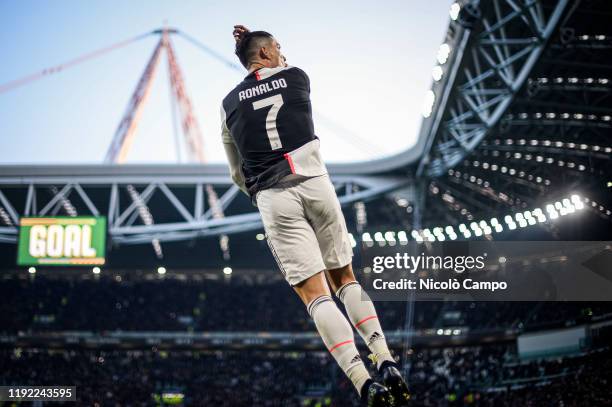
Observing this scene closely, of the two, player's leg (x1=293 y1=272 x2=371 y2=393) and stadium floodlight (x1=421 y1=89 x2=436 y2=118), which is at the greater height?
stadium floodlight (x1=421 y1=89 x2=436 y2=118)

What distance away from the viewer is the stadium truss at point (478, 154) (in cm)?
1469

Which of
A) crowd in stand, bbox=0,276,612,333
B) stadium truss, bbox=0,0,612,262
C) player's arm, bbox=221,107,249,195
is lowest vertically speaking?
player's arm, bbox=221,107,249,195

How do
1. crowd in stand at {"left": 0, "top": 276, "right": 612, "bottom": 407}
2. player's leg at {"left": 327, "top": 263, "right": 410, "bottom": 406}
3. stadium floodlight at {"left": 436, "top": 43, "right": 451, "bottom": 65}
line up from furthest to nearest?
1. crowd in stand at {"left": 0, "top": 276, "right": 612, "bottom": 407}
2. stadium floodlight at {"left": 436, "top": 43, "right": 451, "bottom": 65}
3. player's leg at {"left": 327, "top": 263, "right": 410, "bottom": 406}

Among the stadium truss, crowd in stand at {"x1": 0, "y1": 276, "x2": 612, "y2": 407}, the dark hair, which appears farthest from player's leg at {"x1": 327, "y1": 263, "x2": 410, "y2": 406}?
crowd in stand at {"x1": 0, "y1": 276, "x2": 612, "y2": 407}

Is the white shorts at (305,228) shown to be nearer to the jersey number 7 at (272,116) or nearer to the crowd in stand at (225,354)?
the jersey number 7 at (272,116)

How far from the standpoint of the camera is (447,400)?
25.9 metres

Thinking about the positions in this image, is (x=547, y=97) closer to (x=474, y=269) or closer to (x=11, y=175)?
(x=474, y=269)

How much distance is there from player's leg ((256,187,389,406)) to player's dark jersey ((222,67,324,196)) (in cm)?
14

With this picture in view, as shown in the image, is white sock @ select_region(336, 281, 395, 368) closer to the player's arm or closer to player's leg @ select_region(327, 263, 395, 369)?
player's leg @ select_region(327, 263, 395, 369)

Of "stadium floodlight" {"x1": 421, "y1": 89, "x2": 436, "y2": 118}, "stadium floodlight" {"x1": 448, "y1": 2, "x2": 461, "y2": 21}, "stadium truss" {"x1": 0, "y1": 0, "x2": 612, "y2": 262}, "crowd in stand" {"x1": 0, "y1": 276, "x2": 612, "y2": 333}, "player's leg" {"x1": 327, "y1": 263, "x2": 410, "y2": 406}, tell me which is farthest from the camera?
"crowd in stand" {"x1": 0, "y1": 276, "x2": 612, "y2": 333}

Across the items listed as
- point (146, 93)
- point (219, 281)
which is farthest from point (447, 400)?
point (146, 93)

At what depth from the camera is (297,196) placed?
Answer: 11.1 ft

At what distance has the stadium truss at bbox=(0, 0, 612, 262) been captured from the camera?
14.7m

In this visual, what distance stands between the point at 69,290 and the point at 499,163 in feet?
85.2
